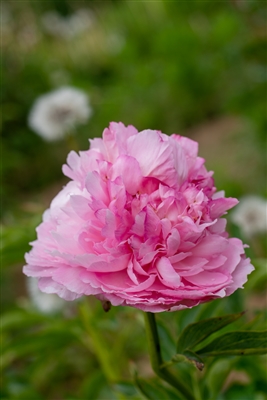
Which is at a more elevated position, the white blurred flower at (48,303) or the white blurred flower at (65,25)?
the white blurred flower at (65,25)

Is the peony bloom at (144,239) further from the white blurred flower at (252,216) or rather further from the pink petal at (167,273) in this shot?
the white blurred flower at (252,216)

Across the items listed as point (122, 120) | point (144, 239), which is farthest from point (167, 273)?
point (122, 120)

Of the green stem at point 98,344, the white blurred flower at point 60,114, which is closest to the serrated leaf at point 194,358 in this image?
the green stem at point 98,344

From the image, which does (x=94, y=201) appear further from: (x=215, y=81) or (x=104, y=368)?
(x=215, y=81)

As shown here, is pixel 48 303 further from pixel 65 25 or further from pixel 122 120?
pixel 65 25

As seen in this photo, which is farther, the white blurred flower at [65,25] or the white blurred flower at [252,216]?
the white blurred flower at [65,25]

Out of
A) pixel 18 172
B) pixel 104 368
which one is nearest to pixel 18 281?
pixel 18 172
